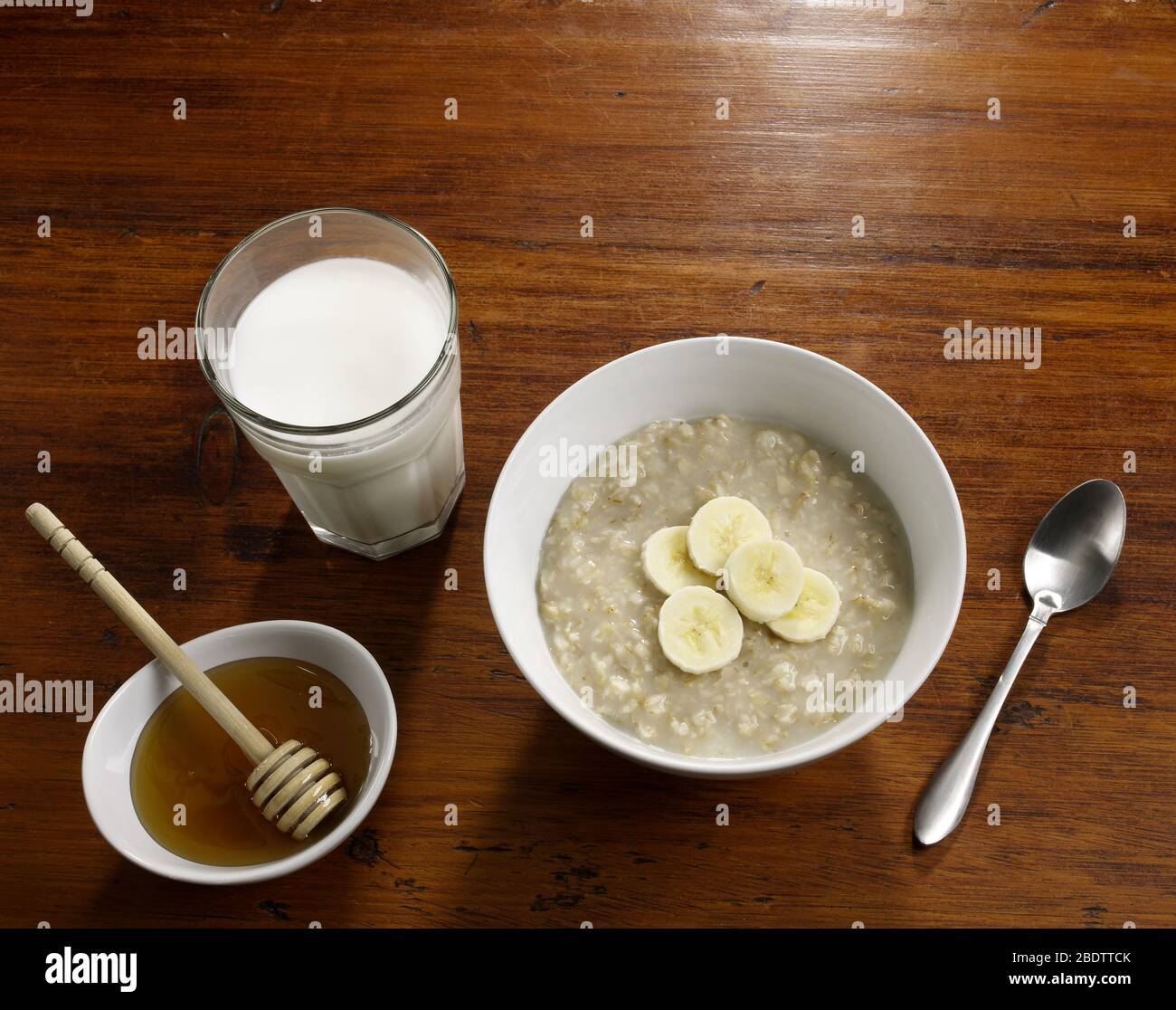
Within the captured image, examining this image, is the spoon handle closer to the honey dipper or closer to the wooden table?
the wooden table

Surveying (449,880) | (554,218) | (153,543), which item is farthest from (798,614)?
(153,543)

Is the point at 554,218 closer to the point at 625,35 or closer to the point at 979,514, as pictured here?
the point at 625,35

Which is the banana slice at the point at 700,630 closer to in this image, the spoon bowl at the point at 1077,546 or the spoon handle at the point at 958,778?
the spoon handle at the point at 958,778

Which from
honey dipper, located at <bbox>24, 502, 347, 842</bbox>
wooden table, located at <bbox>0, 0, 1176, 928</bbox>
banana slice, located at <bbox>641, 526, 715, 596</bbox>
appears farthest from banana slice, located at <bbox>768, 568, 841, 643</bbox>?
honey dipper, located at <bbox>24, 502, 347, 842</bbox>

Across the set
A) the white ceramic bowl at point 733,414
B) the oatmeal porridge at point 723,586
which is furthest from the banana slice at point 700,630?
the white ceramic bowl at point 733,414

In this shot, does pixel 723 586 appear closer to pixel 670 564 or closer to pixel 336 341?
pixel 670 564

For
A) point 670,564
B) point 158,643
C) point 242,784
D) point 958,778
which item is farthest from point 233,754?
point 958,778
